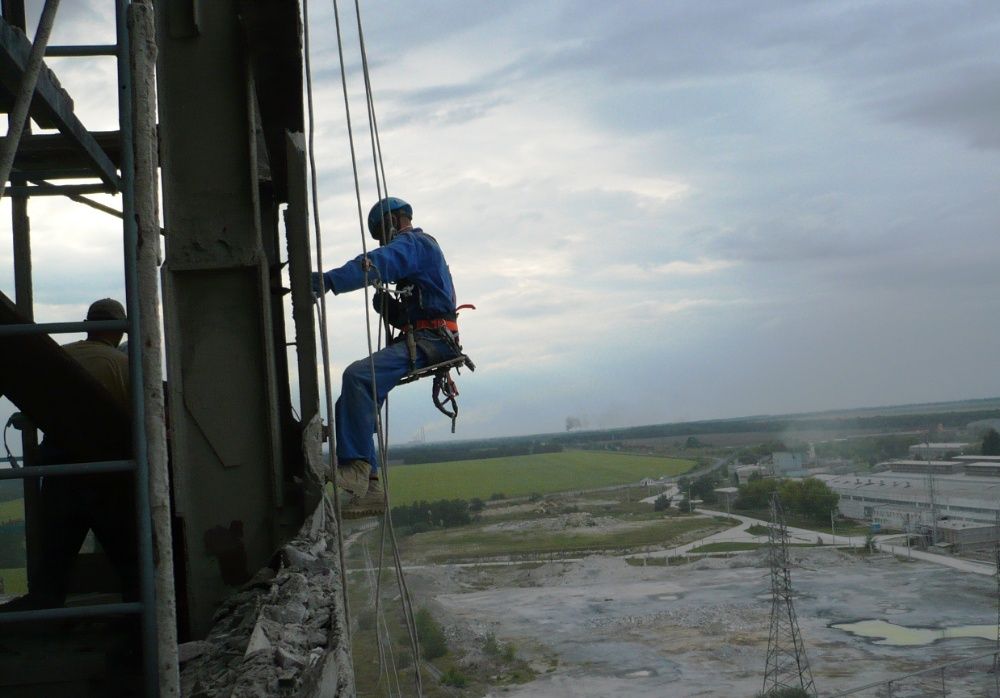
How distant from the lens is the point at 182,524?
367 centimetres

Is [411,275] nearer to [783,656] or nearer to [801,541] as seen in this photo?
[783,656]

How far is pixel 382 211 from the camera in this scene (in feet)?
17.9

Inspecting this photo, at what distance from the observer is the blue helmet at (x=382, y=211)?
17.9ft

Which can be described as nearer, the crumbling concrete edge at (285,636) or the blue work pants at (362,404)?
the crumbling concrete edge at (285,636)

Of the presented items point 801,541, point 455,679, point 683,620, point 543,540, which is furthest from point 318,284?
point 543,540

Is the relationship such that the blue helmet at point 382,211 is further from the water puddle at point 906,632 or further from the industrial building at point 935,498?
the industrial building at point 935,498

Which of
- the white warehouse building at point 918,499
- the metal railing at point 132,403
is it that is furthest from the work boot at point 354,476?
the white warehouse building at point 918,499

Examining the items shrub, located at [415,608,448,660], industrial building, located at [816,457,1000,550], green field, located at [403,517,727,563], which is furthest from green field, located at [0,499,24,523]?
green field, located at [403,517,727,563]

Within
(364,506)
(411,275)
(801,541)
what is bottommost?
(801,541)

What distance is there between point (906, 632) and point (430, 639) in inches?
1026

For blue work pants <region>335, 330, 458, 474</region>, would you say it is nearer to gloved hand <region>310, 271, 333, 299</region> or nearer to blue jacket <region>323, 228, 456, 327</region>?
blue jacket <region>323, 228, 456, 327</region>

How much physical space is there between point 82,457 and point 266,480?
0.79 m

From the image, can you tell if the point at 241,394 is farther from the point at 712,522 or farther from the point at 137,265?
the point at 712,522

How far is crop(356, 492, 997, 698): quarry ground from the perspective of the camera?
47562 millimetres
